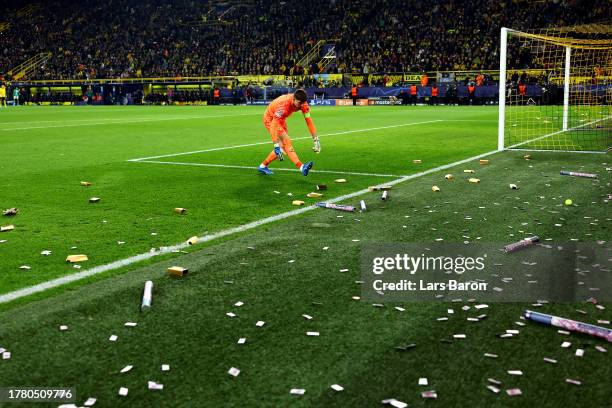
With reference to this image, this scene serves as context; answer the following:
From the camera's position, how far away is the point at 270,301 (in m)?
4.14

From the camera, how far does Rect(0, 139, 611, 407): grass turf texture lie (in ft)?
9.64

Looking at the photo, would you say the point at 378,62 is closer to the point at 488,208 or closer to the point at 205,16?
the point at 205,16

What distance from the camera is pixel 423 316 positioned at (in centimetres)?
387

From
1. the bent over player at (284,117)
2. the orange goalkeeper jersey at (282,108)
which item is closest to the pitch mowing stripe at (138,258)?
the bent over player at (284,117)

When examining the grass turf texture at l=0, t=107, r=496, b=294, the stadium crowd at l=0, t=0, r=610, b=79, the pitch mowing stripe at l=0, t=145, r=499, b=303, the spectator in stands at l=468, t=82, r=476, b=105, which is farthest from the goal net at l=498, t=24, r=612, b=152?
the pitch mowing stripe at l=0, t=145, r=499, b=303

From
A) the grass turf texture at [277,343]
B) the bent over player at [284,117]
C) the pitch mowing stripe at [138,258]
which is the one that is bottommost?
the grass turf texture at [277,343]

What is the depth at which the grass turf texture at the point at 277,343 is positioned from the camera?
9.64ft

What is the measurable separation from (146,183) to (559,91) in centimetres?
2931

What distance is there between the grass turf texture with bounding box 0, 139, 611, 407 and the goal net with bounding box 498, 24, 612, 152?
9730 millimetres

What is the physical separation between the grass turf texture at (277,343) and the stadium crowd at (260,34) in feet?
133

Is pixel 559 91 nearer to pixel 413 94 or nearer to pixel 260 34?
pixel 413 94

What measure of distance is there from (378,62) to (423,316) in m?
43.9

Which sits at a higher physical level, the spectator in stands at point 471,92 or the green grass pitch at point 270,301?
the spectator in stands at point 471,92

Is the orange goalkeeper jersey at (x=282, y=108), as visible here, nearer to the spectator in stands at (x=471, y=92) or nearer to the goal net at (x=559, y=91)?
the goal net at (x=559, y=91)
